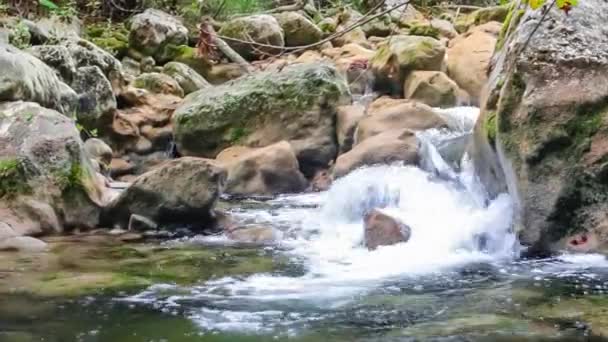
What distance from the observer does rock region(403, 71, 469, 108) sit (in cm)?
1145

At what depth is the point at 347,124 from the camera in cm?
1016

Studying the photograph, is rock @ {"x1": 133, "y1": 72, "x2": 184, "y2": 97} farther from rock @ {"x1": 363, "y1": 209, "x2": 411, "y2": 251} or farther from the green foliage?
rock @ {"x1": 363, "y1": 209, "x2": 411, "y2": 251}

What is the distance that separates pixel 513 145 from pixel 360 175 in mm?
2412

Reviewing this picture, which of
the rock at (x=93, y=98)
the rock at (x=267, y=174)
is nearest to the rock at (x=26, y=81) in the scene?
the rock at (x=93, y=98)

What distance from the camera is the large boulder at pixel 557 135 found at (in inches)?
229

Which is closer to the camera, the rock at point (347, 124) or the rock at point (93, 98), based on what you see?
the rock at point (347, 124)

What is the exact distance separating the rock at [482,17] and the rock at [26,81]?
871cm

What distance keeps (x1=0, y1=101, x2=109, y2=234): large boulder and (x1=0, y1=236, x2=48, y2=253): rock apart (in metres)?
0.57

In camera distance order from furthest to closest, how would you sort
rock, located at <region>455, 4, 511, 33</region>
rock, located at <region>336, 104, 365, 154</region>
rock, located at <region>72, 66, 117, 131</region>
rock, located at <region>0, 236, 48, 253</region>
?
rock, located at <region>455, 4, 511, 33</region>
rock, located at <region>72, 66, 117, 131</region>
rock, located at <region>336, 104, 365, 154</region>
rock, located at <region>0, 236, 48, 253</region>

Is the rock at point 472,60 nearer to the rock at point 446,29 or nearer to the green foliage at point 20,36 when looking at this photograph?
the rock at point 446,29

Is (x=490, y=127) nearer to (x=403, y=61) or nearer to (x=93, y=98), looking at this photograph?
(x=403, y=61)

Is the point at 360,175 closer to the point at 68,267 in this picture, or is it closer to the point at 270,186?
the point at 270,186

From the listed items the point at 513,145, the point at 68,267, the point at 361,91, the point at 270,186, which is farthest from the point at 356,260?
the point at 361,91

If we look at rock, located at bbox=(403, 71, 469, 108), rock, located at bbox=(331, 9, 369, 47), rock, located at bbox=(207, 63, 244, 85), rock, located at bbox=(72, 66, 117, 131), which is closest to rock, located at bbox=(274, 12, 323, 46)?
rock, located at bbox=(331, 9, 369, 47)
